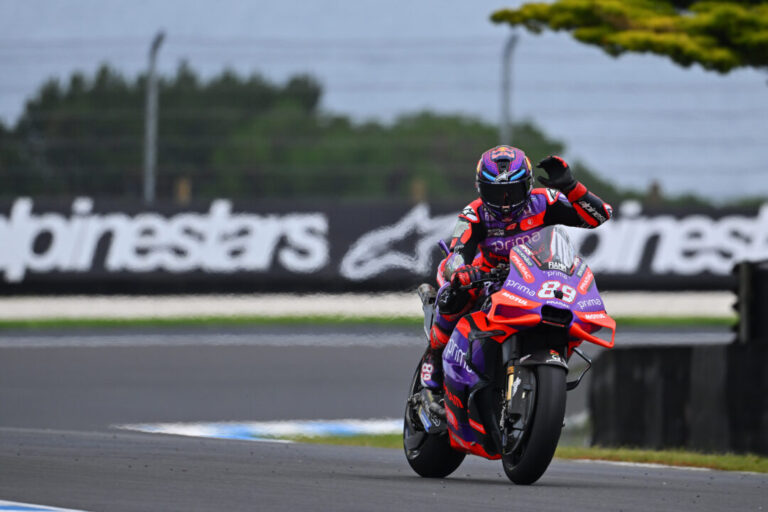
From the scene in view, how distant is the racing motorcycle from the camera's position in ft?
23.8

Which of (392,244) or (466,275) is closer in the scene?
(466,275)

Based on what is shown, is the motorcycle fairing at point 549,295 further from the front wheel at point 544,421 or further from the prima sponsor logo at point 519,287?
the front wheel at point 544,421

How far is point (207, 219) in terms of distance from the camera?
71.3ft

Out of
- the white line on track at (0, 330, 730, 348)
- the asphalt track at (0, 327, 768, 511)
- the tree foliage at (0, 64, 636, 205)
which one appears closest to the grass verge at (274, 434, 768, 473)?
the asphalt track at (0, 327, 768, 511)

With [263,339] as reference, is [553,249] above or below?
above

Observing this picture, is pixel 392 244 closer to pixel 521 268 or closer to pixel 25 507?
pixel 521 268

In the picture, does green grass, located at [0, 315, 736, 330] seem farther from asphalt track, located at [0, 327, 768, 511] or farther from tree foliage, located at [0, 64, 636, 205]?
tree foliage, located at [0, 64, 636, 205]

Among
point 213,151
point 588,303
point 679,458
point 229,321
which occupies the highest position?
point 588,303

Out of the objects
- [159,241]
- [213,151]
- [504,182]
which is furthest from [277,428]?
[213,151]

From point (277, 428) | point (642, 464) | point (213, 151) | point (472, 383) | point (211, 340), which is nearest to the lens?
point (472, 383)

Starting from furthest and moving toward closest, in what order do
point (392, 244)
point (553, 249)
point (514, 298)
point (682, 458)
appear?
point (392, 244) → point (682, 458) → point (553, 249) → point (514, 298)

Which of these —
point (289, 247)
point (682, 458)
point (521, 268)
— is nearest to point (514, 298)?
point (521, 268)

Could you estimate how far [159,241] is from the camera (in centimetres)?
2159

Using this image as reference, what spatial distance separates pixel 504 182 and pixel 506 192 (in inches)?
2.0
